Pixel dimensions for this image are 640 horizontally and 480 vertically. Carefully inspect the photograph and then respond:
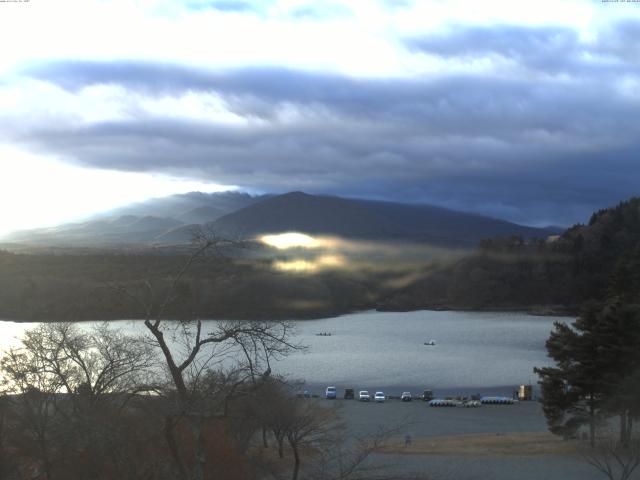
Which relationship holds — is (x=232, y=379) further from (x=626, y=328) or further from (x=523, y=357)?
(x=523, y=357)

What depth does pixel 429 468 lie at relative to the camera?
1859 cm

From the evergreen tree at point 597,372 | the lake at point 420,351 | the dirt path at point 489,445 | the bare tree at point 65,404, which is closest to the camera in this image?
the bare tree at point 65,404

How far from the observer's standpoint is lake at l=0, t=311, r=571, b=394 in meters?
46.6

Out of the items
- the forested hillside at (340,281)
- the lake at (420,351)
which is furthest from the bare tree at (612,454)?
the lake at (420,351)

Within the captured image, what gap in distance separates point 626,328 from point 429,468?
7730mm

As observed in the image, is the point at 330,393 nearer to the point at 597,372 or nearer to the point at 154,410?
the point at 597,372

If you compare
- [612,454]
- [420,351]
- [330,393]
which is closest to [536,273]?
[420,351]

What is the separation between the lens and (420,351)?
62531mm

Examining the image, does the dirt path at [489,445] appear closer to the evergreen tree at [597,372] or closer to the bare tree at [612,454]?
the evergreen tree at [597,372]

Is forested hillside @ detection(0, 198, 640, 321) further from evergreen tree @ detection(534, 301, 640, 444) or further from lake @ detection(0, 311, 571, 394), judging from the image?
evergreen tree @ detection(534, 301, 640, 444)

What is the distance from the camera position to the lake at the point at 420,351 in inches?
1833

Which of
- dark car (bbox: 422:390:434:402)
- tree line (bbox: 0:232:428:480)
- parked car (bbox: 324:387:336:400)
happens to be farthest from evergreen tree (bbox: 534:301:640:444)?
dark car (bbox: 422:390:434:402)

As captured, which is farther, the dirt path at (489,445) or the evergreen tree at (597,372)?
the dirt path at (489,445)

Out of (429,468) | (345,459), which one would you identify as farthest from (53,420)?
(429,468)
